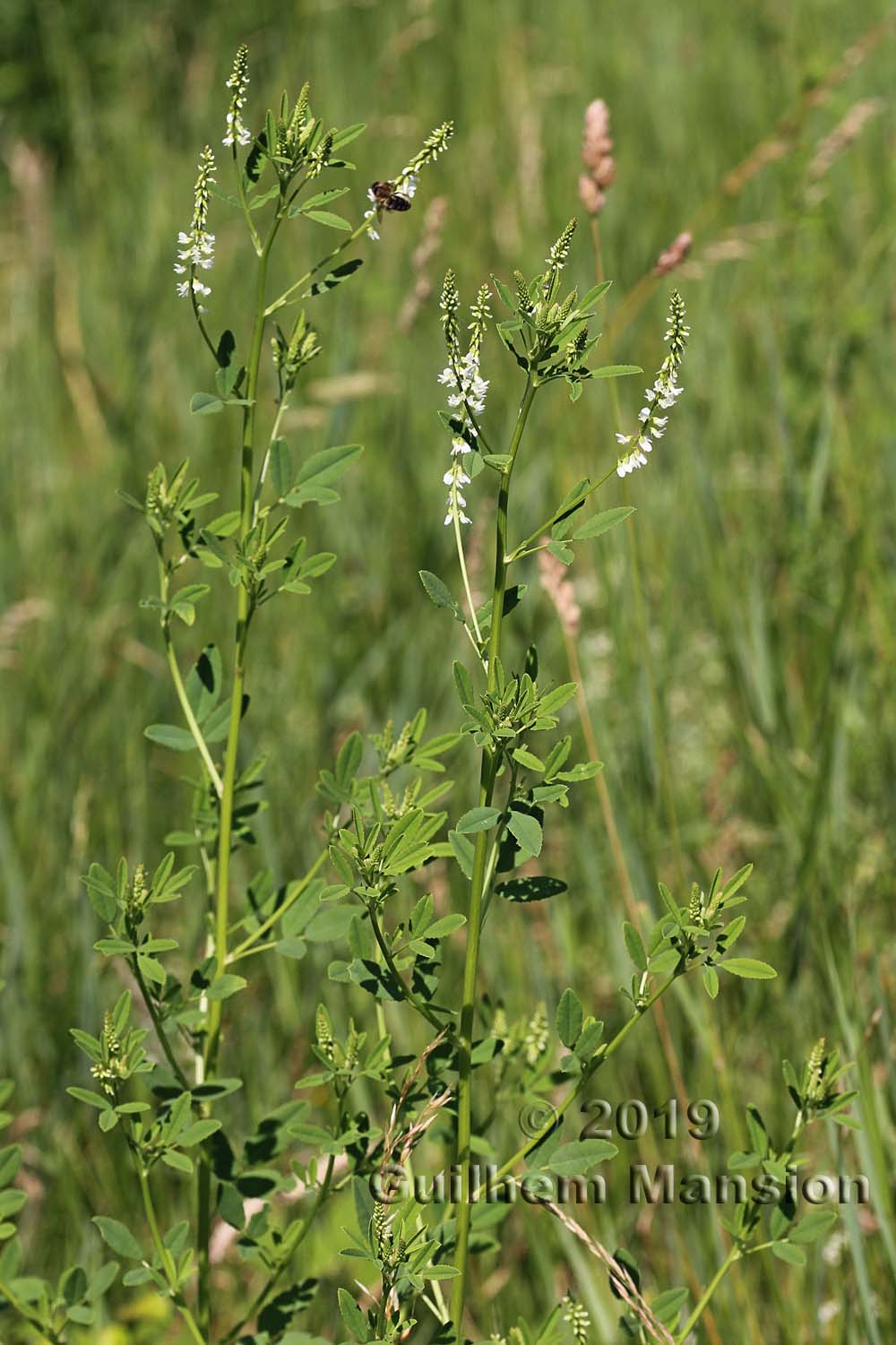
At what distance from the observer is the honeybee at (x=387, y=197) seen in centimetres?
114

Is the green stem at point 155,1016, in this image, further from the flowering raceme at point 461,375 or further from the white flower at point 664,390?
the white flower at point 664,390

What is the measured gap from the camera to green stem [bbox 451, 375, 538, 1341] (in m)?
1.01

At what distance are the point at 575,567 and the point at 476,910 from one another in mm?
2215

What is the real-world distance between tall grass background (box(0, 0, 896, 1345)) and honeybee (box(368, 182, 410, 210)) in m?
0.65

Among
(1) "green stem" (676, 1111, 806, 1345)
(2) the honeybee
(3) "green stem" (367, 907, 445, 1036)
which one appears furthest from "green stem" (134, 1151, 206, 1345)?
(2) the honeybee

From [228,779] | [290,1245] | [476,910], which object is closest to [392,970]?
[476,910]

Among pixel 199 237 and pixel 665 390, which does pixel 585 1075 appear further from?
pixel 199 237

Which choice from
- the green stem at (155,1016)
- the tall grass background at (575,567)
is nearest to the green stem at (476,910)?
the green stem at (155,1016)

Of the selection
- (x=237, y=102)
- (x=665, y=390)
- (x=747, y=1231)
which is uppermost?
(x=237, y=102)

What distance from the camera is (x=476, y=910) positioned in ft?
3.33

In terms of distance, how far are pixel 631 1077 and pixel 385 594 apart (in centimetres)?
114

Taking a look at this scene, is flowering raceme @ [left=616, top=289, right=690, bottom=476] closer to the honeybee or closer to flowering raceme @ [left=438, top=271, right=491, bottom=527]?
flowering raceme @ [left=438, top=271, right=491, bottom=527]

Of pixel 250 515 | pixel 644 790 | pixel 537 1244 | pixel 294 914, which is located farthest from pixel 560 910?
pixel 250 515

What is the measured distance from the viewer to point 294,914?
1261 millimetres
